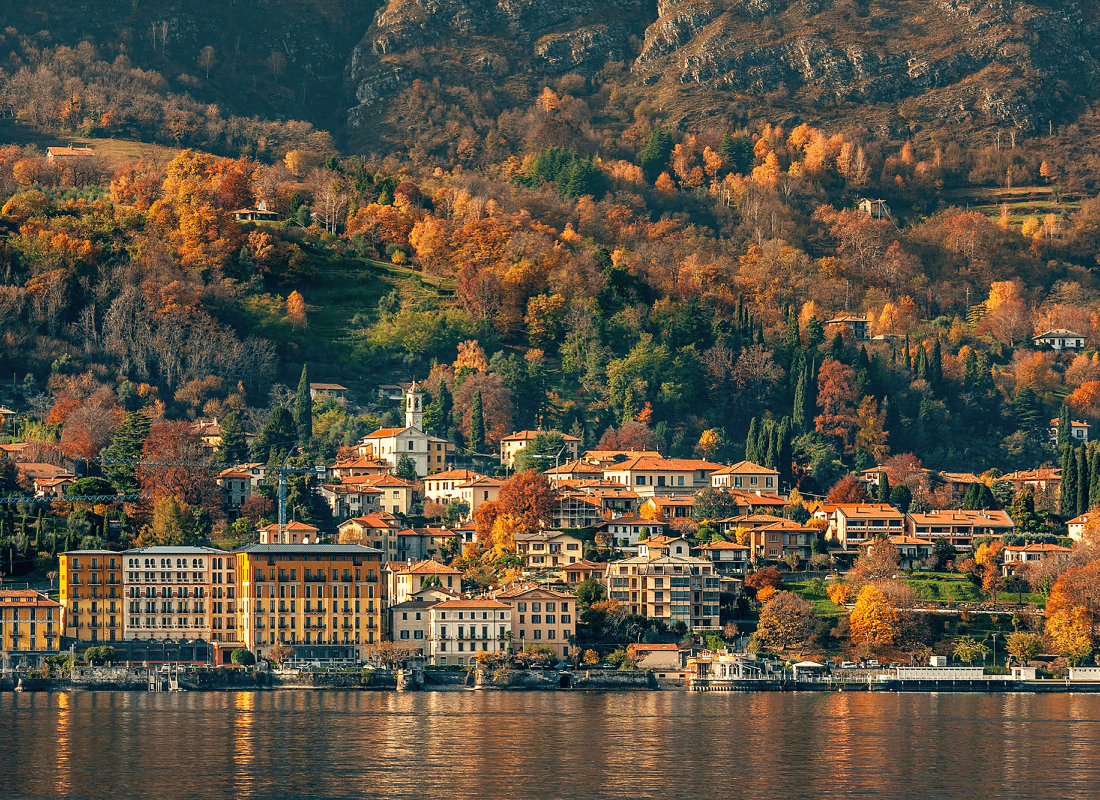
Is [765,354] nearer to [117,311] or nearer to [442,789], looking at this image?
[117,311]

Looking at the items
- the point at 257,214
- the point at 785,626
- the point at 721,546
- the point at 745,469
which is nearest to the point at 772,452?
the point at 745,469

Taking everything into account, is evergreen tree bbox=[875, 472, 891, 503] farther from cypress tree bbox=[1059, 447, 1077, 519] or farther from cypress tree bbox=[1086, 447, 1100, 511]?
cypress tree bbox=[1086, 447, 1100, 511]

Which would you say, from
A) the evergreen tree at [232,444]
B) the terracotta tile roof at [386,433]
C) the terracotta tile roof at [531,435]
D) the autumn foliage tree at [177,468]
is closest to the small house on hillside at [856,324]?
the terracotta tile roof at [531,435]

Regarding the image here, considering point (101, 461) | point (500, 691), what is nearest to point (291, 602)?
point (500, 691)

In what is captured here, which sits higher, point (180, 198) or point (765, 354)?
point (180, 198)

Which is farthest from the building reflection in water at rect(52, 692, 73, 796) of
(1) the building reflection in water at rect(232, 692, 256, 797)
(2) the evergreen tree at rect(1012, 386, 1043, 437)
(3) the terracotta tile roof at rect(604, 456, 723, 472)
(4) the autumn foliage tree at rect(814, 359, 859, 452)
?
(2) the evergreen tree at rect(1012, 386, 1043, 437)

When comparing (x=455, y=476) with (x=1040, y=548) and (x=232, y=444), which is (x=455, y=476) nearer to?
(x=232, y=444)

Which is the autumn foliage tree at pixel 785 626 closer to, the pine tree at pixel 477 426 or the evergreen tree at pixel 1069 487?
the evergreen tree at pixel 1069 487
